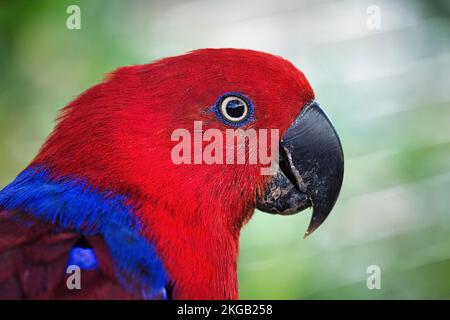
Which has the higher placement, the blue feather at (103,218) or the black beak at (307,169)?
the black beak at (307,169)

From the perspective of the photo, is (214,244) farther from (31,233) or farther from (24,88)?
(24,88)

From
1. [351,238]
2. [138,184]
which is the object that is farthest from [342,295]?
[138,184]

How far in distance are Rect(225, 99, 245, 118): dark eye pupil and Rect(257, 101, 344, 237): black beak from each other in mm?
156

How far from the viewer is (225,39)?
113 inches

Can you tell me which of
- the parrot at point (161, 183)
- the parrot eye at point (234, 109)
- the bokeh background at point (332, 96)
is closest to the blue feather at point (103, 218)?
the parrot at point (161, 183)

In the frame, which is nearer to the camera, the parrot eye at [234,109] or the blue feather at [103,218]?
the blue feather at [103,218]

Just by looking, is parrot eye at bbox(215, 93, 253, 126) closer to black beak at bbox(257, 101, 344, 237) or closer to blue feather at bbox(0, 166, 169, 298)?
black beak at bbox(257, 101, 344, 237)

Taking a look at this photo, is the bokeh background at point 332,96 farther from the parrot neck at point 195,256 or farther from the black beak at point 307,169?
the parrot neck at point 195,256

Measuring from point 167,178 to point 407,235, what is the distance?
167 centimetres

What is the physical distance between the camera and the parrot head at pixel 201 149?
5.15 feet

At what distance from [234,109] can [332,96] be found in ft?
3.96

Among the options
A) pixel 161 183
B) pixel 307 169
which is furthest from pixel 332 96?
pixel 161 183

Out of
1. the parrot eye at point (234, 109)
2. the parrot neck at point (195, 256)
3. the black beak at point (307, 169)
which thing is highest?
the parrot eye at point (234, 109)

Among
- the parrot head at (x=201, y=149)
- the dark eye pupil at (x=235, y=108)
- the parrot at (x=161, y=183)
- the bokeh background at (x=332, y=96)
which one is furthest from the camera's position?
the bokeh background at (x=332, y=96)
